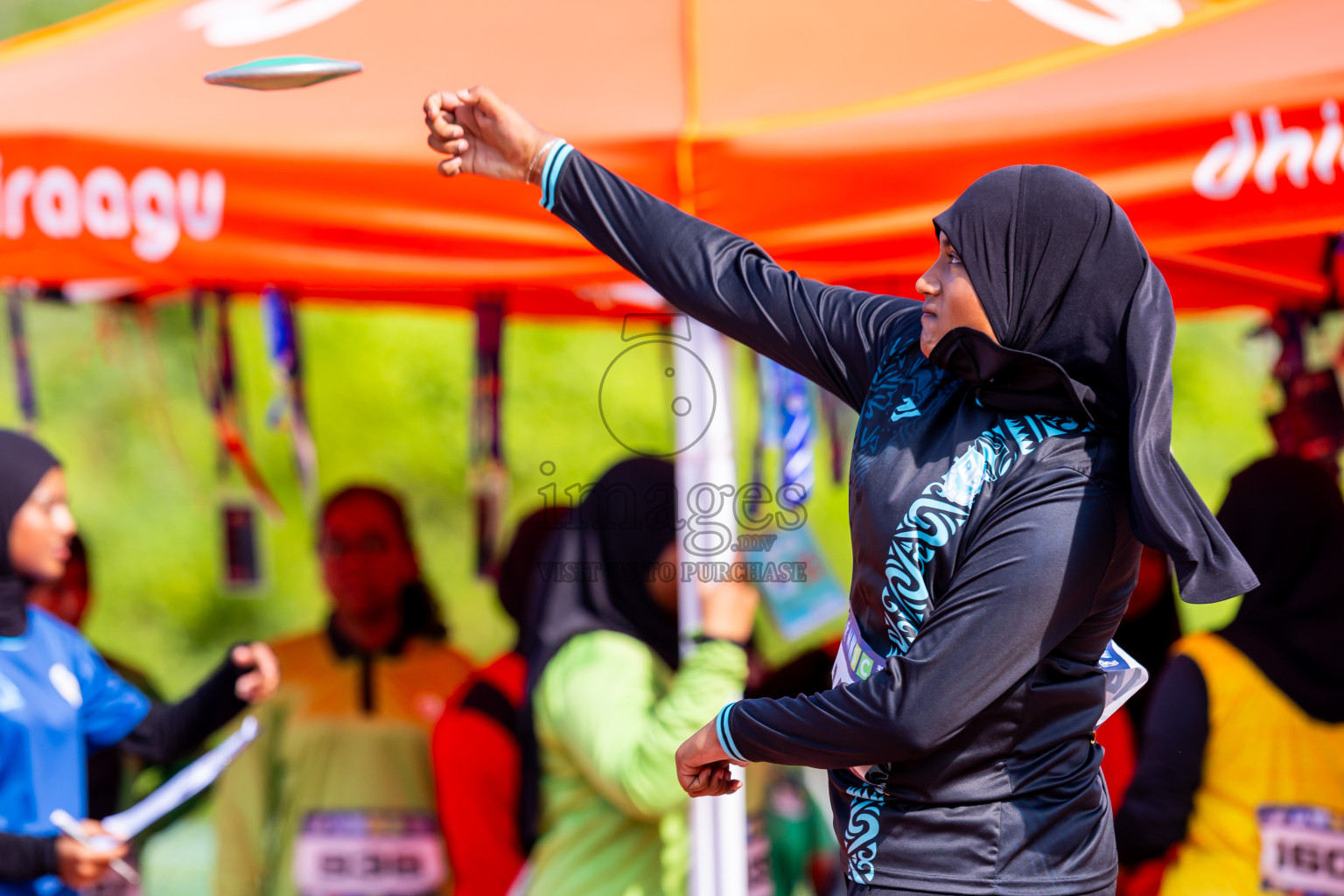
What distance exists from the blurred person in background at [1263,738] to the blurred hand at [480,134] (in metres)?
1.79

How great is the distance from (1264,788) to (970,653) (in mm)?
1661

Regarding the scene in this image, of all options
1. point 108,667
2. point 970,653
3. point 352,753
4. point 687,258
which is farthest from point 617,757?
point 108,667

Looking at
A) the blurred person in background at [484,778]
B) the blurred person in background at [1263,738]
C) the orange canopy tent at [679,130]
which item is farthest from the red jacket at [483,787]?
the blurred person in background at [1263,738]

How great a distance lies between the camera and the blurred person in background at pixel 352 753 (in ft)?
10.8

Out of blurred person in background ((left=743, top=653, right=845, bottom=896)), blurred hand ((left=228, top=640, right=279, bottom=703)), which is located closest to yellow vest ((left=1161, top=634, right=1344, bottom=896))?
blurred person in background ((left=743, top=653, right=845, bottom=896))

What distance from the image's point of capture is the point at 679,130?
211 centimetres

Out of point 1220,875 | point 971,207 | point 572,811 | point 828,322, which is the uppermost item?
point 971,207

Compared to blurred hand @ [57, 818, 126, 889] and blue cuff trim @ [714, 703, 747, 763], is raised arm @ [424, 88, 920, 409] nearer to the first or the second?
blue cuff trim @ [714, 703, 747, 763]

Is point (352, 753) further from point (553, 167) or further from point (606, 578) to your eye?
point (553, 167)

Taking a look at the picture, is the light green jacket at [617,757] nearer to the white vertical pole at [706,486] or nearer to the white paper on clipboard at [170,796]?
the white vertical pole at [706,486]

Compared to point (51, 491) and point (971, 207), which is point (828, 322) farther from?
point (51, 491)

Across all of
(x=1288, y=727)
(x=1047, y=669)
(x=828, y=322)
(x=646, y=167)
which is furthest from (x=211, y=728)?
(x=1288, y=727)

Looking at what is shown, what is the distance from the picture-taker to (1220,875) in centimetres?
264

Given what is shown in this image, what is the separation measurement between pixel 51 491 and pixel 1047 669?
215cm
